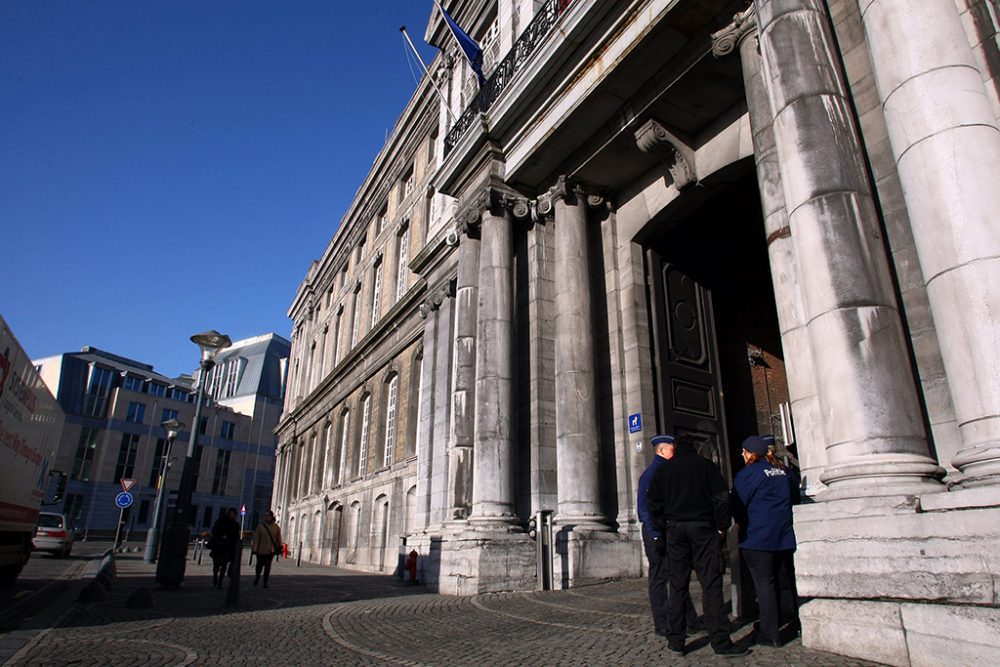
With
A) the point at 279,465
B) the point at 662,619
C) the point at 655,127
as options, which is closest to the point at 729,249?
the point at 655,127

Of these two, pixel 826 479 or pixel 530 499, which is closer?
pixel 826 479

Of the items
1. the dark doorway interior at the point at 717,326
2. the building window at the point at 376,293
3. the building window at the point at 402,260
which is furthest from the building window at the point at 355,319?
the dark doorway interior at the point at 717,326

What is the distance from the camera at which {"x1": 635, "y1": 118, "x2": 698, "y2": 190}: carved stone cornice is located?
374 inches

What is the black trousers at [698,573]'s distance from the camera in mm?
4324

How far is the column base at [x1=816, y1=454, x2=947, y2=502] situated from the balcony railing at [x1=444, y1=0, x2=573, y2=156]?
8346 mm

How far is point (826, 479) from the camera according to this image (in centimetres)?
473

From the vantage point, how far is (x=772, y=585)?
15.0 ft

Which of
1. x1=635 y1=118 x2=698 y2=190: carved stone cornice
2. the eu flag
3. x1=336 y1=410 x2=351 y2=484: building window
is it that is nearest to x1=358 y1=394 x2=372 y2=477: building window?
x1=336 y1=410 x2=351 y2=484: building window

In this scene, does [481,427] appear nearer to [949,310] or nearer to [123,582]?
[949,310]

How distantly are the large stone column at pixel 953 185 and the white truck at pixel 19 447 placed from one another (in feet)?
32.2

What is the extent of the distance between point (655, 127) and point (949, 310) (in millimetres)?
6018

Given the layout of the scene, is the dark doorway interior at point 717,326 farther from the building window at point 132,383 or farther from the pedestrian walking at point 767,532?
the building window at point 132,383

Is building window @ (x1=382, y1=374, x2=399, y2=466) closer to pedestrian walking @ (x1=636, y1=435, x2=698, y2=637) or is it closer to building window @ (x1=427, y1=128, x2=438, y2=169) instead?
building window @ (x1=427, y1=128, x2=438, y2=169)

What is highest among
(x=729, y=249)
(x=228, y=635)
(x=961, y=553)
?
(x=729, y=249)
